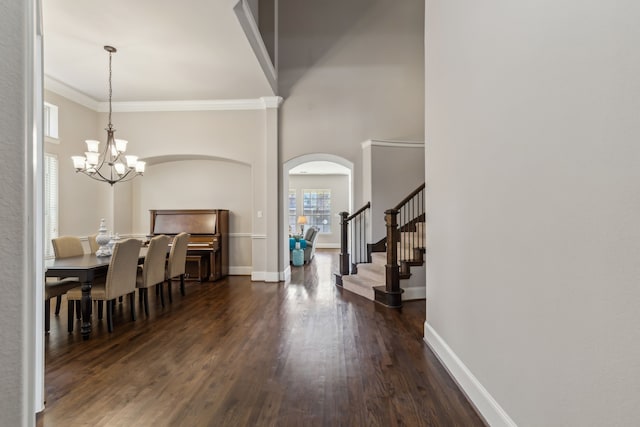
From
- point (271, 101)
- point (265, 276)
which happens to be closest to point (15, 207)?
point (265, 276)

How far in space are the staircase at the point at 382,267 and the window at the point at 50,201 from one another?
4.63 m

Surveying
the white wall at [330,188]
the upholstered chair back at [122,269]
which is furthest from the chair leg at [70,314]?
the white wall at [330,188]

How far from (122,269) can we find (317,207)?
954 cm

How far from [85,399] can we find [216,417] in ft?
3.05

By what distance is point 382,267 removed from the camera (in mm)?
5035

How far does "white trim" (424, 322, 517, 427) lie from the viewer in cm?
→ 170

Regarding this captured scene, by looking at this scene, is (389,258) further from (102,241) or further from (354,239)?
(102,241)

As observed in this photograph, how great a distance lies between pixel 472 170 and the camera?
2.06m

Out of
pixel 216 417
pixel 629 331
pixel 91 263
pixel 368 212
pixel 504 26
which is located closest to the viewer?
pixel 629 331

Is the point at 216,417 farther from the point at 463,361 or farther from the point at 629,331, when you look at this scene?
the point at 629,331

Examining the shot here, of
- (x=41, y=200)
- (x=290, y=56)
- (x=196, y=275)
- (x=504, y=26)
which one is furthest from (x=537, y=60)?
(x=196, y=275)

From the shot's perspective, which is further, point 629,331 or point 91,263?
point 91,263

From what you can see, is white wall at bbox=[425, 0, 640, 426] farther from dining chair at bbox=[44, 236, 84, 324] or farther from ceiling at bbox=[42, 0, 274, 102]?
dining chair at bbox=[44, 236, 84, 324]

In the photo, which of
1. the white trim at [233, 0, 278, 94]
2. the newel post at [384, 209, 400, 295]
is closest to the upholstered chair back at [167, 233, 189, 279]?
the white trim at [233, 0, 278, 94]
